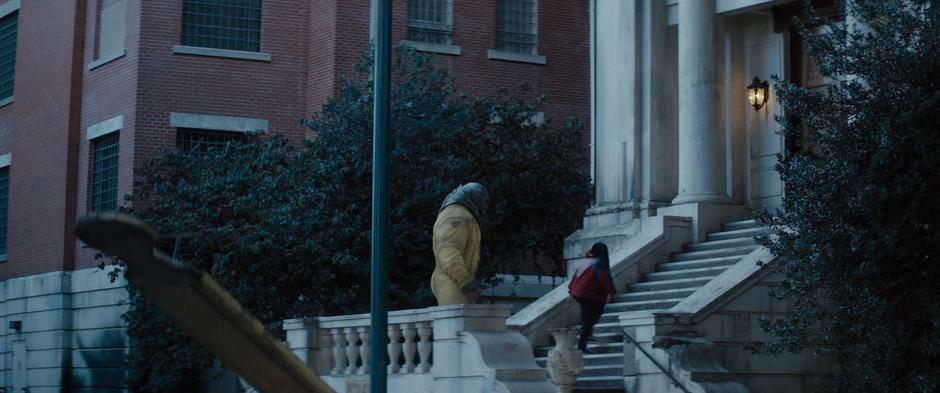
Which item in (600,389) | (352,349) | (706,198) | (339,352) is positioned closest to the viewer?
(352,349)

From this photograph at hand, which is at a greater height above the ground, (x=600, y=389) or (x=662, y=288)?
(x=662, y=288)

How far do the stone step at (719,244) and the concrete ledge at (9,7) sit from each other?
60.3 feet

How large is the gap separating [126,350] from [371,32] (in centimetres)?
736

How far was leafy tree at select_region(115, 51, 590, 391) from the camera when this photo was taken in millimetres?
21141

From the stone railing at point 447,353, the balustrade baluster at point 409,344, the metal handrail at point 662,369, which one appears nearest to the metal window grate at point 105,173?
the stone railing at point 447,353

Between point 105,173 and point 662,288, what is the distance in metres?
13.7

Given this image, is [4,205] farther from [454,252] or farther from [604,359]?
[454,252]

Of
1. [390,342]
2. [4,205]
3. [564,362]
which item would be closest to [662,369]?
[564,362]

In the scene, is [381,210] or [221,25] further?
[221,25]

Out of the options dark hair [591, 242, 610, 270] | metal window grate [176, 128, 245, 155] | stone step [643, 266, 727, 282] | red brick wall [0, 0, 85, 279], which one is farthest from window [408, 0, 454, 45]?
dark hair [591, 242, 610, 270]

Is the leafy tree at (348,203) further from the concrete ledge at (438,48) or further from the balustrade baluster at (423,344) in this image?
the balustrade baluster at (423,344)

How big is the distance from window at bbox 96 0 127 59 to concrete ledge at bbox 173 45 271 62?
1344 mm

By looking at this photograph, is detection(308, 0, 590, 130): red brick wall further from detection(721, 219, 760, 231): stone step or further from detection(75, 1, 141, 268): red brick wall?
detection(721, 219, 760, 231): stone step

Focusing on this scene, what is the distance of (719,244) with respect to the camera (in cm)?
2064
